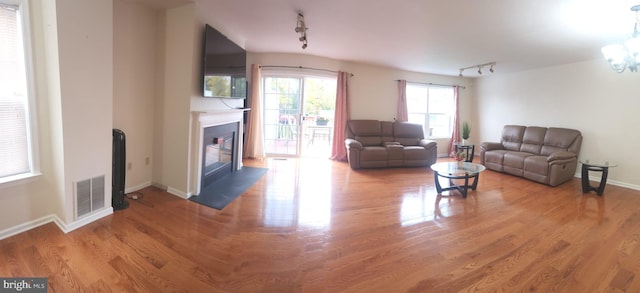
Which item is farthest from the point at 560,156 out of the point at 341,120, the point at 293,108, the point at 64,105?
the point at 64,105

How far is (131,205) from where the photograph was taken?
2.74 meters

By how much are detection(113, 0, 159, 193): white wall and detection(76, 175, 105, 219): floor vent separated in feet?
2.10

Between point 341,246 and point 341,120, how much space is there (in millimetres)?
3806

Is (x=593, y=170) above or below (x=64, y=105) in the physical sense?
below

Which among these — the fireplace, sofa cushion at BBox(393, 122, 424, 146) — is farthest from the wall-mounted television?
sofa cushion at BBox(393, 122, 424, 146)

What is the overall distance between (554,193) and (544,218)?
1.37m

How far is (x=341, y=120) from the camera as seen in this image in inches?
223

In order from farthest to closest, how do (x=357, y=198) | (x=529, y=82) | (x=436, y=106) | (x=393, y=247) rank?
(x=436, y=106)
(x=529, y=82)
(x=357, y=198)
(x=393, y=247)

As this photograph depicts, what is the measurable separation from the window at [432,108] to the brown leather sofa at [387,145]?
879mm

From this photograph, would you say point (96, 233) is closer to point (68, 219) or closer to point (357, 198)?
point (68, 219)

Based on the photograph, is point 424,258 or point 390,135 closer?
point 424,258

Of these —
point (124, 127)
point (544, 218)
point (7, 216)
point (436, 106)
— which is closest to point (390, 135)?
point (436, 106)

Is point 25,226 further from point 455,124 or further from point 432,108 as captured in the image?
point 455,124

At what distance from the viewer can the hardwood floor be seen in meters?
1.68
